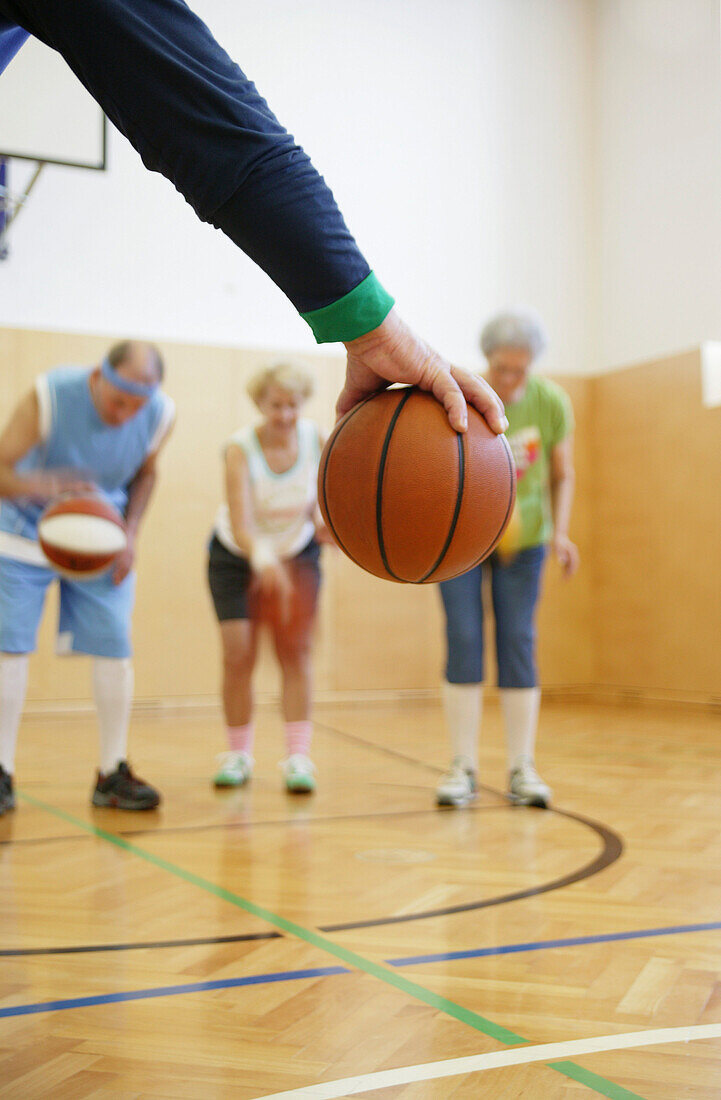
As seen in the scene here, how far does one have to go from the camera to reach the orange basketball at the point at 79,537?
319 cm

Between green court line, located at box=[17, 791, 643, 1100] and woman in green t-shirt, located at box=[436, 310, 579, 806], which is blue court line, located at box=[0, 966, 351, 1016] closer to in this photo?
green court line, located at box=[17, 791, 643, 1100]

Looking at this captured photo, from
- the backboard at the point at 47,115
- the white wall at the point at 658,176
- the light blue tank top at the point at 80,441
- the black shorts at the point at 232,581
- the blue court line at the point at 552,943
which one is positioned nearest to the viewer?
the blue court line at the point at 552,943

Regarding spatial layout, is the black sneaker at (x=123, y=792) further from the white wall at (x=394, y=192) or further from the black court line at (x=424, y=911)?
the white wall at (x=394, y=192)

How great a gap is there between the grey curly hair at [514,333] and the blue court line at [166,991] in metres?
2.01

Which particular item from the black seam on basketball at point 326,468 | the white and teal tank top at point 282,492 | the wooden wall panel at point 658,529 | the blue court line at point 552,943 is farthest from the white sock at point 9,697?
the wooden wall panel at point 658,529

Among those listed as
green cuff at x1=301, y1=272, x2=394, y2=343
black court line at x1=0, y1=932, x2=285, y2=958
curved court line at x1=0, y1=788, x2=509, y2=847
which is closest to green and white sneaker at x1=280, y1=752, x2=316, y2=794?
curved court line at x1=0, y1=788, x2=509, y2=847

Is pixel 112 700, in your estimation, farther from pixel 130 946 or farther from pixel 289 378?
pixel 130 946

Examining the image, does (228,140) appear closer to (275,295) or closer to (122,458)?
(122,458)

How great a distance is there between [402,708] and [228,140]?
6.28m

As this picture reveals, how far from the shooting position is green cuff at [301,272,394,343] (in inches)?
46.0

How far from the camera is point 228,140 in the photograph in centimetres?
110

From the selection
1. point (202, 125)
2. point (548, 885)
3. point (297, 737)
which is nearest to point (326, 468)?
point (202, 125)

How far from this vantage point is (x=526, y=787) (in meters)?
3.47

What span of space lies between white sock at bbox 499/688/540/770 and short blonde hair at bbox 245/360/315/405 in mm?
1165
